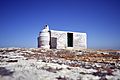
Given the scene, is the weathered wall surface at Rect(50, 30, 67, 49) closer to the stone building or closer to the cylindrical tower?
the stone building

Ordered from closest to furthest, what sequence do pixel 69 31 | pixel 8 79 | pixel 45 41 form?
pixel 8 79 → pixel 45 41 → pixel 69 31

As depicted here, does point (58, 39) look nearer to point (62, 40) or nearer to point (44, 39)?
point (62, 40)

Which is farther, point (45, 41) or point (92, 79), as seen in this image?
point (45, 41)

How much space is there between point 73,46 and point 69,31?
4.34m

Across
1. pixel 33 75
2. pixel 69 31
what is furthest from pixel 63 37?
pixel 33 75

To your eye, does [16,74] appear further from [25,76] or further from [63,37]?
[63,37]

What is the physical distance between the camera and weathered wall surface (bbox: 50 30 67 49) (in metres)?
42.7

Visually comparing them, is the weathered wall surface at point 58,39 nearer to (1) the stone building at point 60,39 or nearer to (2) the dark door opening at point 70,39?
(1) the stone building at point 60,39

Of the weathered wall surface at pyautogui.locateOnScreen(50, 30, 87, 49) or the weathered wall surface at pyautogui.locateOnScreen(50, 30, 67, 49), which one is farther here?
the weathered wall surface at pyautogui.locateOnScreen(50, 30, 87, 49)

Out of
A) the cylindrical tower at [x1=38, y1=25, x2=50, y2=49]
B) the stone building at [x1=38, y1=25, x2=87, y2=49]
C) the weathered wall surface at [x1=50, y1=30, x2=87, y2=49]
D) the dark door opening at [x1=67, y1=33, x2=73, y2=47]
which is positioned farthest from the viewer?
the dark door opening at [x1=67, y1=33, x2=73, y2=47]

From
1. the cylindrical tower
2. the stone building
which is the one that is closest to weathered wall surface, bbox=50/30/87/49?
the stone building

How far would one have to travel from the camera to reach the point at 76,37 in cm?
4566

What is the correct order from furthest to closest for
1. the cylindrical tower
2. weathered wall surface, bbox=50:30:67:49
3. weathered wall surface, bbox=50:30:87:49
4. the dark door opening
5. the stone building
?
the dark door opening
weathered wall surface, bbox=50:30:87:49
weathered wall surface, bbox=50:30:67:49
the stone building
the cylindrical tower

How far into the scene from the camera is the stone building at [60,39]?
42.0 meters
